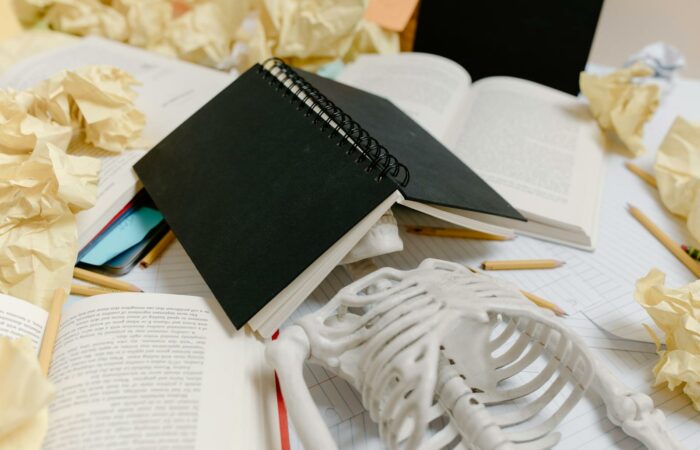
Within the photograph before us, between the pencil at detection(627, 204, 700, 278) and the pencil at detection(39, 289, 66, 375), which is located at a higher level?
the pencil at detection(39, 289, 66, 375)

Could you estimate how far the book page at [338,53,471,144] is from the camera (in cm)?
88

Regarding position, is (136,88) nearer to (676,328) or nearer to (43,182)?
(43,182)

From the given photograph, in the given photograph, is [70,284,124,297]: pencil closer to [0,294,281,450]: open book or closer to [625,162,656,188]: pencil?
[0,294,281,450]: open book

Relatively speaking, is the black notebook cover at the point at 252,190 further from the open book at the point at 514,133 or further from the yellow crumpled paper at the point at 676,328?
the yellow crumpled paper at the point at 676,328

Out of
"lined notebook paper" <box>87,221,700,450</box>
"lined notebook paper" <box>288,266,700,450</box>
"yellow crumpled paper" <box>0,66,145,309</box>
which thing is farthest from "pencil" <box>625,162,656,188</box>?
"yellow crumpled paper" <box>0,66,145,309</box>

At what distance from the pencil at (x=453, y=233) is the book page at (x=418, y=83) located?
0.17 metres

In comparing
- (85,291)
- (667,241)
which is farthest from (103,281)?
(667,241)

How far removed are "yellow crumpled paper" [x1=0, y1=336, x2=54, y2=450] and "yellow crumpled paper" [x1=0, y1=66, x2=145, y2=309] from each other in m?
0.14

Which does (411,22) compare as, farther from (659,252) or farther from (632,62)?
(659,252)

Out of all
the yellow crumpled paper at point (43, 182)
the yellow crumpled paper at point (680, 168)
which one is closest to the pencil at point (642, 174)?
the yellow crumpled paper at point (680, 168)

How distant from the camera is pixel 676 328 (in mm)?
565

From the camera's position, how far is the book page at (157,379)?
457 millimetres

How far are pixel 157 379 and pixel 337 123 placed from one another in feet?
1.01

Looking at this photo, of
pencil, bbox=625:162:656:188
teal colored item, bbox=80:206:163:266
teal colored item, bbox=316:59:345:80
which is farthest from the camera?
teal colored item, bbox=316:59:345:80
